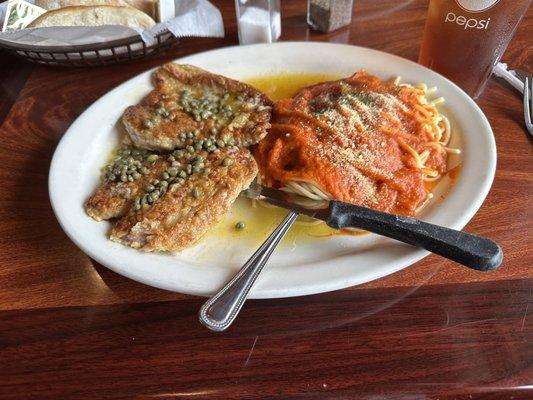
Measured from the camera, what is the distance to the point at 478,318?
59.5 inches

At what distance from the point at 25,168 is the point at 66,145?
27cm

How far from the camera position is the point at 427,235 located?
4.67 ft

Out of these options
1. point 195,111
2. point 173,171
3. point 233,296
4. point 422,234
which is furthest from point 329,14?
point 233,296

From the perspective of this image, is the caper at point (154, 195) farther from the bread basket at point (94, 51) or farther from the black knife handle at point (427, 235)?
the bread basket at point (94, 51)

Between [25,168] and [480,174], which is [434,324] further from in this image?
[25,168]

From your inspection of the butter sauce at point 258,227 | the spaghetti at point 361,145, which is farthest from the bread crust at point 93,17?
the butter sauce at point 258,227

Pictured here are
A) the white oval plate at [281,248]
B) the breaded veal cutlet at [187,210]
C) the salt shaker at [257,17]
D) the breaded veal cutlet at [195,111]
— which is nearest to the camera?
the white oval plate at [281,248]

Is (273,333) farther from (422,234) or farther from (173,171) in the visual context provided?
(173,171)

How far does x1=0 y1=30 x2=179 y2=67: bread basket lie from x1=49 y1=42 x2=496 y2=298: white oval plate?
220 mm

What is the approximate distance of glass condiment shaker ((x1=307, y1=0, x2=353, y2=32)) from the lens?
8.85 feet

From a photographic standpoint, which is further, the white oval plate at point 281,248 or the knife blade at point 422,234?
the white oval plate at point 281,248

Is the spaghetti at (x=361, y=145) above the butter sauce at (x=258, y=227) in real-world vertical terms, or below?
above

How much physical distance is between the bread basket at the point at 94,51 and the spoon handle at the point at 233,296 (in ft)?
4.95

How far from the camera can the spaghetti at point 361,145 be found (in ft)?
5.98
